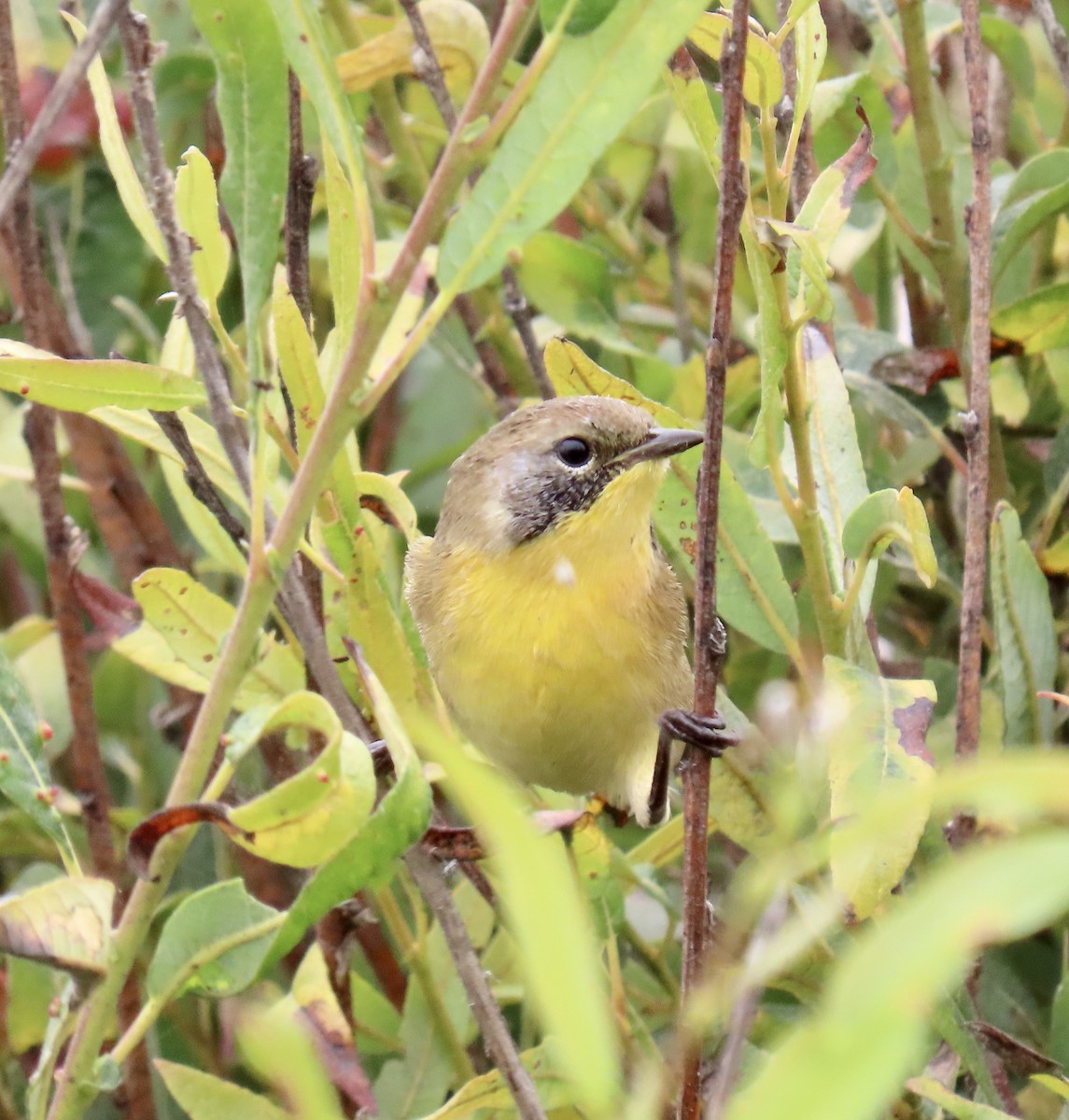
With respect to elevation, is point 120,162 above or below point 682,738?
above

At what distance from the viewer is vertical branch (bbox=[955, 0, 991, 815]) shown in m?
1.40

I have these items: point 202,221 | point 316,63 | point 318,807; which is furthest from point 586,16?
point 318,807

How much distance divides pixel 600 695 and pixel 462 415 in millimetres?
837

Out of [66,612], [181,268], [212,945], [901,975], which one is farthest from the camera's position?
[66,612]

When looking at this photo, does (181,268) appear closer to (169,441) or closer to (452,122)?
(169,441)

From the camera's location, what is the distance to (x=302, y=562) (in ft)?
5.51

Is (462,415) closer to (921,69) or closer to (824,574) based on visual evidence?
(921,69)

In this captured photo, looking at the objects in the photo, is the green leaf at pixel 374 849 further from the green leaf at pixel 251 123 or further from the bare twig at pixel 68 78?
the bare twig at pixel 68 78

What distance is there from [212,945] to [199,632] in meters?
0.45

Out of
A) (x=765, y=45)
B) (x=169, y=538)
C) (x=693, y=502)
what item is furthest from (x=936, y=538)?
(x=169, y=538)

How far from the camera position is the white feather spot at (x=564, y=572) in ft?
6.80

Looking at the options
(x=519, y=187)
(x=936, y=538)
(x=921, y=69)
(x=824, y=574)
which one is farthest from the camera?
(x=936, y=538)

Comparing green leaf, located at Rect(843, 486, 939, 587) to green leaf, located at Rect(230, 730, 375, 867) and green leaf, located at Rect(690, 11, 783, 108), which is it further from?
green leaf, located at Rect(230, 730, 375, 867)

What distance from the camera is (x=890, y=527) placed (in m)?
1.29
